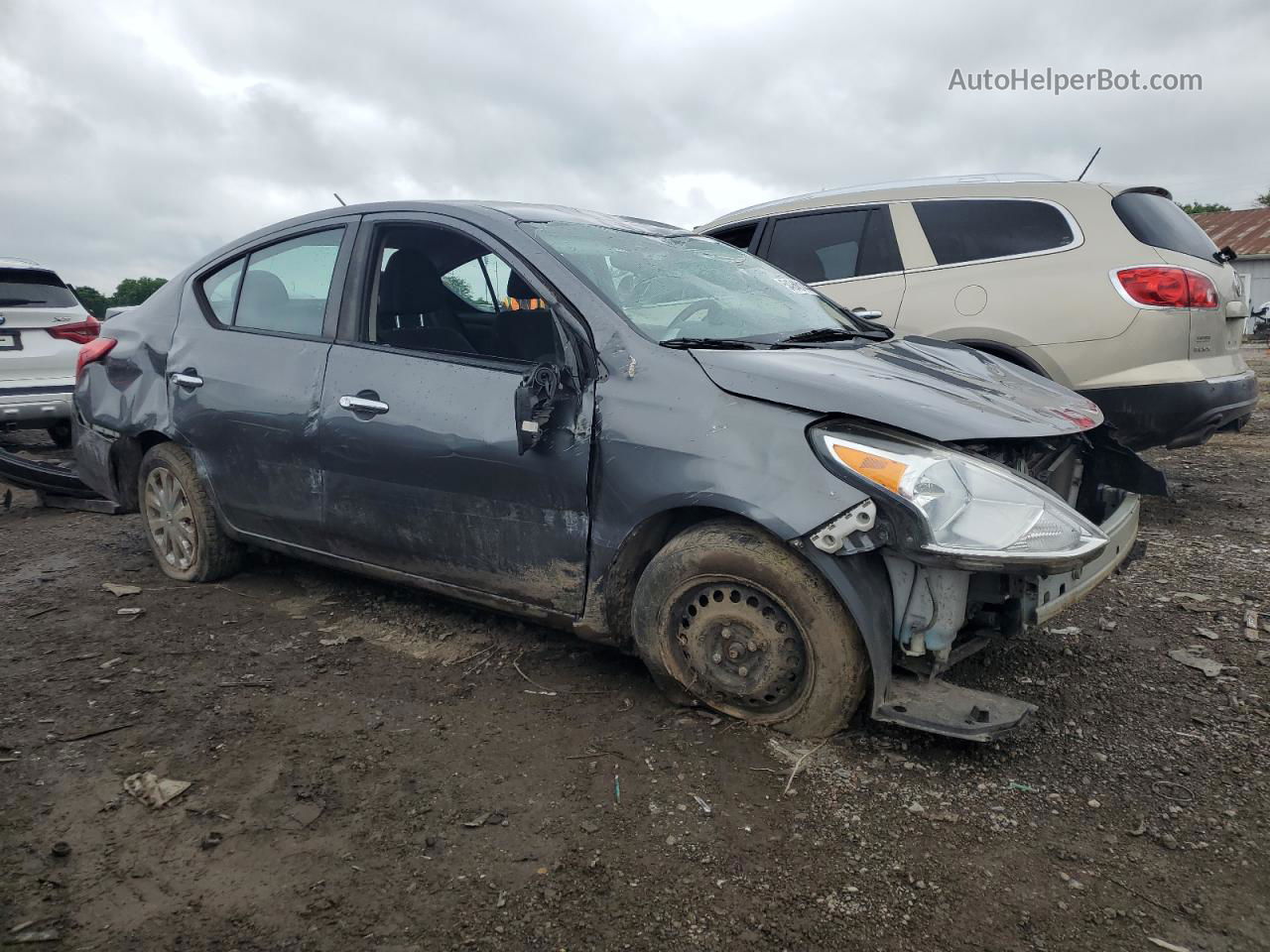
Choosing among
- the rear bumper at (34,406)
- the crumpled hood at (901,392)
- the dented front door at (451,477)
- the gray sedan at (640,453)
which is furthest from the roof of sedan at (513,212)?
the rear bumper at (34,406)

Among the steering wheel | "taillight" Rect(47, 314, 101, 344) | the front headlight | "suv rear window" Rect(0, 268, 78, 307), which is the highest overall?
"suv rear window" Rect(0, 268, 78, 307)

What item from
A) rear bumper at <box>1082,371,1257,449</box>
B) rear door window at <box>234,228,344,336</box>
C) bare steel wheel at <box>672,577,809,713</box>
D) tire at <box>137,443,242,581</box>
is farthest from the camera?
rear bumper at <box>1082,371,1257,449</box>

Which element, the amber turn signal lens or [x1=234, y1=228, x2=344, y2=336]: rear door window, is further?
[x1=234, y1=228, x2=344, y2=336]: rear door window

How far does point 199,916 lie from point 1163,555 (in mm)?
4501

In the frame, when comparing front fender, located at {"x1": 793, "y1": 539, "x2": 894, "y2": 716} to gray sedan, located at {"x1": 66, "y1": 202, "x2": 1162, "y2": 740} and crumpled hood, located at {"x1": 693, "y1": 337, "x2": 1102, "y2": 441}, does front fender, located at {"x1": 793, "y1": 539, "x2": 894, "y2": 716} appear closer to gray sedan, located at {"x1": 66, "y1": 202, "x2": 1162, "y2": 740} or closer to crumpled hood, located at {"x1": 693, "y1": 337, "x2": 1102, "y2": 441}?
gray sedan, located at {"x1": 66, "y1": 202, "x2": 1162, "y2": 740}

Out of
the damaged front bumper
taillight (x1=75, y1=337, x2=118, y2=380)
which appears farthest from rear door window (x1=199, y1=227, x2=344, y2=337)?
the damaged front bumper

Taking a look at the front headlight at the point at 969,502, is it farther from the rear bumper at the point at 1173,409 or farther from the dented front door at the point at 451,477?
the rear bumper at the point at 1173,409

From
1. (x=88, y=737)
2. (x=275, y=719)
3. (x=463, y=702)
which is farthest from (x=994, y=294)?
(x=88, y=737)

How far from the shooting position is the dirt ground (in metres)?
2.04

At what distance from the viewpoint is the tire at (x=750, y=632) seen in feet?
8.55

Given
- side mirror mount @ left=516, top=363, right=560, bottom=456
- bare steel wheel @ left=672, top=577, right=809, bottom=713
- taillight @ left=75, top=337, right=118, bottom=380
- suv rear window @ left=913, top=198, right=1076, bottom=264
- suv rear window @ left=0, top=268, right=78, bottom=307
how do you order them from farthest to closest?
suv rear window @ left=0, top=268, right=78, bottom=307, suv rear window @ left=913, top=198, right=1076, bottom=264, taillight @ left=75, top=337, right=118, bottom=380, side mirror mount @ left=516, top=363, right=560, bottom=456, bare steel wheel @ left=672, top=577, right=809, bottom=713

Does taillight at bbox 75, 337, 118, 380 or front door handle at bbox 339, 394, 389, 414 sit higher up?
taillight at bbox 75, 337, 118, 380

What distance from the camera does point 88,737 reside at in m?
2.88

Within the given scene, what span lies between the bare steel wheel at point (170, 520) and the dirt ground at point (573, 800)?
546 mm
